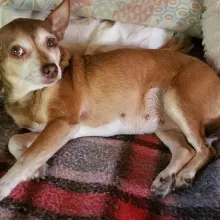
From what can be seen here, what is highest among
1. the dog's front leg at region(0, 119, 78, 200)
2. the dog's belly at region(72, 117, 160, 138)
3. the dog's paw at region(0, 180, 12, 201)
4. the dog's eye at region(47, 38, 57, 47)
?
the dog's eye at region(47, 38, 57, 47)

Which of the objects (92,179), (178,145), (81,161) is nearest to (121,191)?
(92,179)

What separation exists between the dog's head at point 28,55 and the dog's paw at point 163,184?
67 cm

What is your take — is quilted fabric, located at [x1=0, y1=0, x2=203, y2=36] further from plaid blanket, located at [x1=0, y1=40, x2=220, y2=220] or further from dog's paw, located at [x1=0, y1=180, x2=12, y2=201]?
dog's paw, located at [x1=0, y1=180, x2=12, y2=201]

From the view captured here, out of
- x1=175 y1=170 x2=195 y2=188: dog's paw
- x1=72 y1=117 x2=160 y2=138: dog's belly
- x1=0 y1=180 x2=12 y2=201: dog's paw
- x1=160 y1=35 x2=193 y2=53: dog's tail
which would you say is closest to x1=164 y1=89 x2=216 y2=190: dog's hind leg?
x1=175 y1=170 x2=195 y2=188: dog's paw

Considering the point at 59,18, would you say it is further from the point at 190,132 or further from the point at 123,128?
the point at 190,132

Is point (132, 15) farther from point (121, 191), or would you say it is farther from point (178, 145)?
point (121, 191)

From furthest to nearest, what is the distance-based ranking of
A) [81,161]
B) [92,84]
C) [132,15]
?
1. [132,15]
2. [92,84]
3. [81,161]

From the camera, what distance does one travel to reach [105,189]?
1.46 meters

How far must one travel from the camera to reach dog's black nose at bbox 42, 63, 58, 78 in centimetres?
160

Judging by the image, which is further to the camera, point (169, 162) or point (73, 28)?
point (73, 28)

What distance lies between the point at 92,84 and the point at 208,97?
0.62 m

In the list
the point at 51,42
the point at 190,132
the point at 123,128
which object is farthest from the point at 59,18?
the point at 190,132

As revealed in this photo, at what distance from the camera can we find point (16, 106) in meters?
1.85

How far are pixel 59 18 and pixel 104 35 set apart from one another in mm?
404
